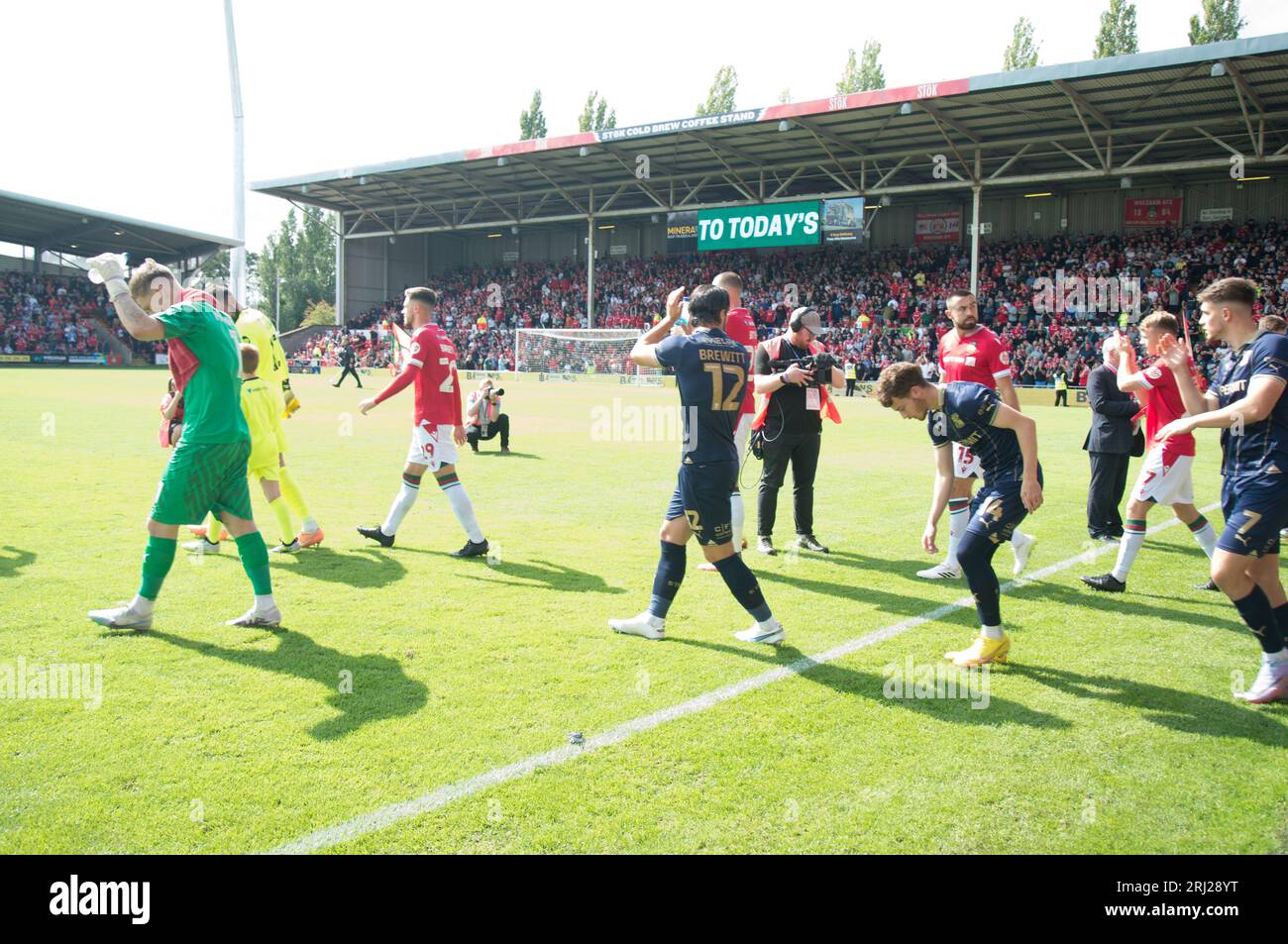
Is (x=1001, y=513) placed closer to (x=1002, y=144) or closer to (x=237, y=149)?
(x=1002, y=144)

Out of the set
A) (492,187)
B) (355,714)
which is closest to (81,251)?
(492,187)

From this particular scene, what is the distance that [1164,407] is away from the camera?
7.05 metres

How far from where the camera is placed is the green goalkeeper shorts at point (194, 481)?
527 centimetres

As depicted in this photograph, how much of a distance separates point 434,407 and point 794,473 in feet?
10.3

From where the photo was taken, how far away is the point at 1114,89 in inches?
1094

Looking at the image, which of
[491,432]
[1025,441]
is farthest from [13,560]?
[491,432]

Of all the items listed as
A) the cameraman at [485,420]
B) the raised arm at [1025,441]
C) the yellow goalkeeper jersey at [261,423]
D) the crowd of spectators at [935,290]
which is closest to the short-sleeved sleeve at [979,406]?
the raised arm at [1025,441]

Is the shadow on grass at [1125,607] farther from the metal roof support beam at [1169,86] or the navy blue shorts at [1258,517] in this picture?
the metal roof support beam at [1169,86]

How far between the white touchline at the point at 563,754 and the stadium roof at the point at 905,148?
25949 mm

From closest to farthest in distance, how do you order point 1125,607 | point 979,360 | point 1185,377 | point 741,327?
point 1185,377
point 1125,607
point 979,360
point 741,327

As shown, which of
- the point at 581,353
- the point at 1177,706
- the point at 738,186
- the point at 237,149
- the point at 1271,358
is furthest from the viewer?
the point at 738,186

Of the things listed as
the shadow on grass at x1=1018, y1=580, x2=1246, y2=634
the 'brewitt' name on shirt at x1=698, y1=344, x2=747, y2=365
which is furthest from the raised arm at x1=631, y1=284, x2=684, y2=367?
the shadow on grass at x1=1018, y1=580, x2=1246, y2=634

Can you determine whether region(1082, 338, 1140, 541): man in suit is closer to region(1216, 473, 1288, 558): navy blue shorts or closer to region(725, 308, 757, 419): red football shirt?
region(725, 308, 757, 419): red football shirt

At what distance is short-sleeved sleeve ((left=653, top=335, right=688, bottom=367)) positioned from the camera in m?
5.21
